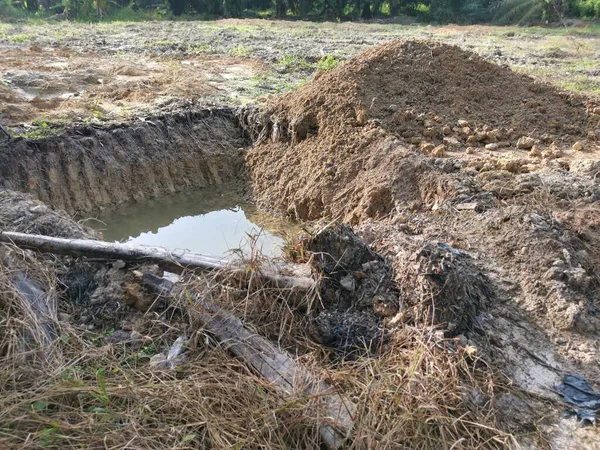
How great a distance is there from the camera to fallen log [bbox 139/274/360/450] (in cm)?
292

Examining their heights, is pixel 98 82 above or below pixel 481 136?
above

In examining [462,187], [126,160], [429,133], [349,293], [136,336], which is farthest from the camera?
[126,160]

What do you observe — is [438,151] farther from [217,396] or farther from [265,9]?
[265,9]

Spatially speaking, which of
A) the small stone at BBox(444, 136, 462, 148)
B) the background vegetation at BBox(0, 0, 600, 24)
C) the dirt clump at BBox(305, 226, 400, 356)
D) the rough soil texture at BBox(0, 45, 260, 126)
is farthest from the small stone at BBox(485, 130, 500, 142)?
the background vegetation at BBox(0, 0, 600, 24)

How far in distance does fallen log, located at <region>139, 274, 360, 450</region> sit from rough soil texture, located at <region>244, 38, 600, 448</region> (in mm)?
777

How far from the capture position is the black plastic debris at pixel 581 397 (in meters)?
3.11

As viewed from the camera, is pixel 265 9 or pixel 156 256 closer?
pixel 156 256

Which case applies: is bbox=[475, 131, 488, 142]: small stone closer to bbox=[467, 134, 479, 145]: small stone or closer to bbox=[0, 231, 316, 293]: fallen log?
bbox=[467, 134, 479, 145]: small stone

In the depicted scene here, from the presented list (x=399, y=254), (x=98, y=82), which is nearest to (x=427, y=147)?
(x=399, y=254)

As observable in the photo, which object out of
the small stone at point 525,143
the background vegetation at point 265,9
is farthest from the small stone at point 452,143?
the background vegetation at point 265,9

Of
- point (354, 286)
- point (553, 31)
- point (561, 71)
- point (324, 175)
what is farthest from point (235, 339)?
point (553, 31)

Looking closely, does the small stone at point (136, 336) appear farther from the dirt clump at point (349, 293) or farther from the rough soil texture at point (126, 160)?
the rough soil texture at point (126, 160)

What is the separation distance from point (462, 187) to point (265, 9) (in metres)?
27.9

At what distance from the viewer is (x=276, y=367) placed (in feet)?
10.9
